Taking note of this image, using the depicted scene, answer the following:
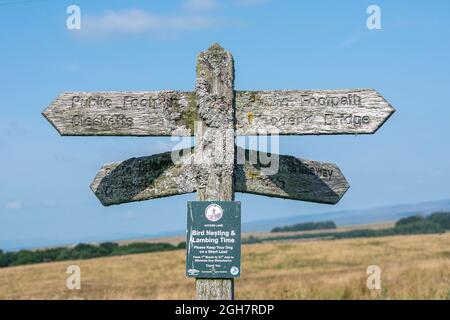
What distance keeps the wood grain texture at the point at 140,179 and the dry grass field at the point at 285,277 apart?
22.9ft

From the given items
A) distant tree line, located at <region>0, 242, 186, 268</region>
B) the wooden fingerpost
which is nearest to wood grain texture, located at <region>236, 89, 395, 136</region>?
the wooden fingerpost

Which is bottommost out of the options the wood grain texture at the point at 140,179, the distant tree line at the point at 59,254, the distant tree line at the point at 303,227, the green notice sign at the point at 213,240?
the distant tree line at the point at 59,254

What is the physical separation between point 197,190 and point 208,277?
2.33 ft

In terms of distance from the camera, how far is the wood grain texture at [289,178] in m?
5.99

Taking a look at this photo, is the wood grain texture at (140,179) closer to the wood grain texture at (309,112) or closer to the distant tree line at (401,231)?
the wood grain texture at (309,112)

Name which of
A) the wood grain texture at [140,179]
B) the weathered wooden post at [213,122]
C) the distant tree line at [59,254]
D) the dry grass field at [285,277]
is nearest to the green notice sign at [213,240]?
the weathered wooden post at [213,122]

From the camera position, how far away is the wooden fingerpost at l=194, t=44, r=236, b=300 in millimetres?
5805

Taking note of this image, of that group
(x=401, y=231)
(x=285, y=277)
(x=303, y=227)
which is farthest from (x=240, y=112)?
(x=303, y=227)

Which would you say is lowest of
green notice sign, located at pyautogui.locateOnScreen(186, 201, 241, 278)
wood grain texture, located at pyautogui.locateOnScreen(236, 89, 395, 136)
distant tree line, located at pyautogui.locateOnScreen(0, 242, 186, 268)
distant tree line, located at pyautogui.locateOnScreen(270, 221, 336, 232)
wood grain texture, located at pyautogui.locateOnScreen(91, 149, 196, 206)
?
distant tree line, located at pyautogui.locateOnScreen(0, 242, 186, 268)

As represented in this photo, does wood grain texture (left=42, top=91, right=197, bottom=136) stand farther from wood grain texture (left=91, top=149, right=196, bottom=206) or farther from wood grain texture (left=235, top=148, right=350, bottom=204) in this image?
wood grain texture (left=235, top=148, right=350, bottom=204)

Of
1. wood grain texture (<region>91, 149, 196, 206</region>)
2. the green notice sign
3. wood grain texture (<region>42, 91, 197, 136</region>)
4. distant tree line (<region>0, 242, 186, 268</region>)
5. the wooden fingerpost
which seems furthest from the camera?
distant tree line (<region>0, 242, 186, 268</region>)
